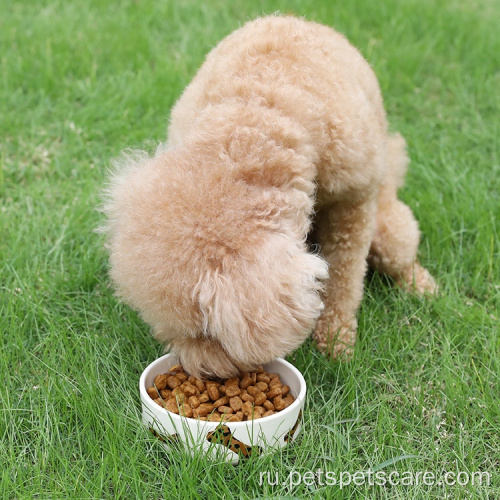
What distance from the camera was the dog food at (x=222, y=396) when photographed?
221cm

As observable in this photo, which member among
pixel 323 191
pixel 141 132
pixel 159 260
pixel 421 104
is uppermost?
pixel 159 260

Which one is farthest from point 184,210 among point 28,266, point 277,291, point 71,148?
point 71,148

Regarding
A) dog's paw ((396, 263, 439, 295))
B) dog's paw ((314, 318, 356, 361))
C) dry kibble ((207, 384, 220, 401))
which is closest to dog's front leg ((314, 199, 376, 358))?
dog's paw ((314, 318, 356, 361))

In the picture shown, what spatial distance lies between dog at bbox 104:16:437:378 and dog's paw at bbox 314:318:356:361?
0.01 meters

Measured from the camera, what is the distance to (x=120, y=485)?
6.76 feet

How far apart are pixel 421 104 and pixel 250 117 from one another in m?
2.81

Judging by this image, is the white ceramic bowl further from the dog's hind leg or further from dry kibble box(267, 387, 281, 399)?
the dog's hind leg

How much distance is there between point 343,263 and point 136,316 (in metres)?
0.91

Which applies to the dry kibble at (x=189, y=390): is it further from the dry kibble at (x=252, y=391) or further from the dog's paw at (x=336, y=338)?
the dog's paw at (x=336, y=338)

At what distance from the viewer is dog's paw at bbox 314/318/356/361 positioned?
8.86 feet

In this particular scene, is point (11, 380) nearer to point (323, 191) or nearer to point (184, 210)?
point (184, 210)

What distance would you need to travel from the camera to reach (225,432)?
6.89ft

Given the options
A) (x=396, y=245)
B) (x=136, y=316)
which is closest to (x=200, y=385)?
(x=136, y=316)

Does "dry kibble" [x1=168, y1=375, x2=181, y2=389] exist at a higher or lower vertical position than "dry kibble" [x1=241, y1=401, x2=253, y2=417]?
higher
